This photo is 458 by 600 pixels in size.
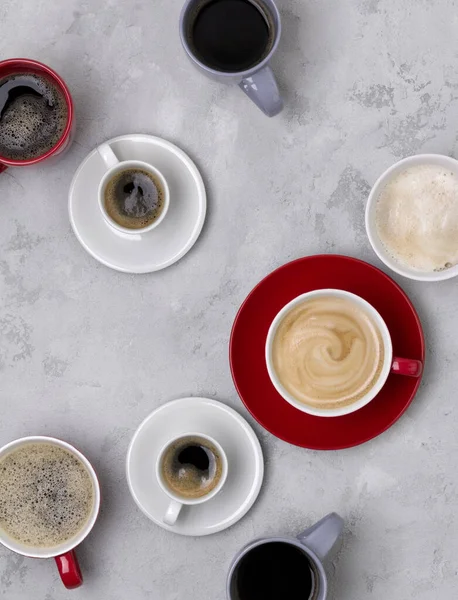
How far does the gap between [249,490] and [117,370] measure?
38 centimetres

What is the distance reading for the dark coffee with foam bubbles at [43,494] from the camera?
1801 mm

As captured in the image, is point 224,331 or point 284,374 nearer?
point 284,374

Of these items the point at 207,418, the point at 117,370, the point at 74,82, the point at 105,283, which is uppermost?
the point at 74,82

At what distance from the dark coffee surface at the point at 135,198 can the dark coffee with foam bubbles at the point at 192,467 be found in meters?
0.47

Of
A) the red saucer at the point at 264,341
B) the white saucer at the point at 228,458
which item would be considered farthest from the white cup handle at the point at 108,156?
the white saucer at the point at 228,458

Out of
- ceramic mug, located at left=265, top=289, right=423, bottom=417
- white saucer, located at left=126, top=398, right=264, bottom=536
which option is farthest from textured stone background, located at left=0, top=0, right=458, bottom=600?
ceramic mug, located at left=265, top=289, right=423, bottom=417

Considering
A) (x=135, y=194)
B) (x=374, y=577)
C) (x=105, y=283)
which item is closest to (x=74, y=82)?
(x=135, y=194)

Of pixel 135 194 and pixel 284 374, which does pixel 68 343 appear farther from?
pixel 284 374

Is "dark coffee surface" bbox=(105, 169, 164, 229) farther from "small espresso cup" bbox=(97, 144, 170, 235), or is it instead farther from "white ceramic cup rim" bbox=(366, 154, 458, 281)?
"white ceramic cup rim" bbox=(366, 154, 458, 281)

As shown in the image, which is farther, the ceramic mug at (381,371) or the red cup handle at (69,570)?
the red cup handle at (69,570)

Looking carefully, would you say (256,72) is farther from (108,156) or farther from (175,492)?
(175,492)

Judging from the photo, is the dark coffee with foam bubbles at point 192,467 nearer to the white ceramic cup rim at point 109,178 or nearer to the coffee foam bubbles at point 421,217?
the white ceramic cup rim at point 109,178

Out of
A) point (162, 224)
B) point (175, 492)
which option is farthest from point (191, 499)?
point (162, 224)

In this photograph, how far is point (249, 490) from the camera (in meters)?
1.79
